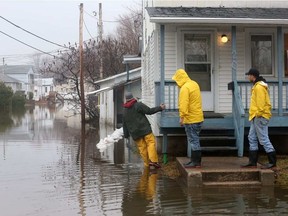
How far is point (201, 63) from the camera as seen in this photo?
12180mm

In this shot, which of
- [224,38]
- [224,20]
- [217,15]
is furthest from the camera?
[224,38]

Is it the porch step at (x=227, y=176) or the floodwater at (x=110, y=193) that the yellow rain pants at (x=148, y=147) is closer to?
the floodwater at (x=110, y=193)

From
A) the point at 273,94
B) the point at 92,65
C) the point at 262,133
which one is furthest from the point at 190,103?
the point at 92,65

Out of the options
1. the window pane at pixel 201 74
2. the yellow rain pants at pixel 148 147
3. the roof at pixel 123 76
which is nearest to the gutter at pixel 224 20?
the window pane at pixel 201 74

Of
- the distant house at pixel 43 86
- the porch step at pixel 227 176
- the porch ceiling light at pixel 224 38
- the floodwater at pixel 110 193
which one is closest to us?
the floodwater at pixel 110 193

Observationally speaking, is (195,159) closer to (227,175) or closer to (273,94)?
(227,175)

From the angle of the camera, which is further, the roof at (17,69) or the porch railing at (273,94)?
the roof at (17,69)

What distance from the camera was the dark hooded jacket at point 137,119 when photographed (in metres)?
10.2

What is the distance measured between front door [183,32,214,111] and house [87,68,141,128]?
10395 millimetres

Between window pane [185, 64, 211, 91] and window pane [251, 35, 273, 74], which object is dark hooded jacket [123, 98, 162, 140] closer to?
window pane [185, 64, 211, 91]

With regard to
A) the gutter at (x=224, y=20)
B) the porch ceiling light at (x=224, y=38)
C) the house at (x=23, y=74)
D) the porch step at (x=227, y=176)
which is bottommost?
the porch step at (x=227, y=176)

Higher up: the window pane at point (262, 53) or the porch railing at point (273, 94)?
the window pane at point (262, 53)

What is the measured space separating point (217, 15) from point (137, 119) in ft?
10.3

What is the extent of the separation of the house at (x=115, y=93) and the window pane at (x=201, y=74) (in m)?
10.4
